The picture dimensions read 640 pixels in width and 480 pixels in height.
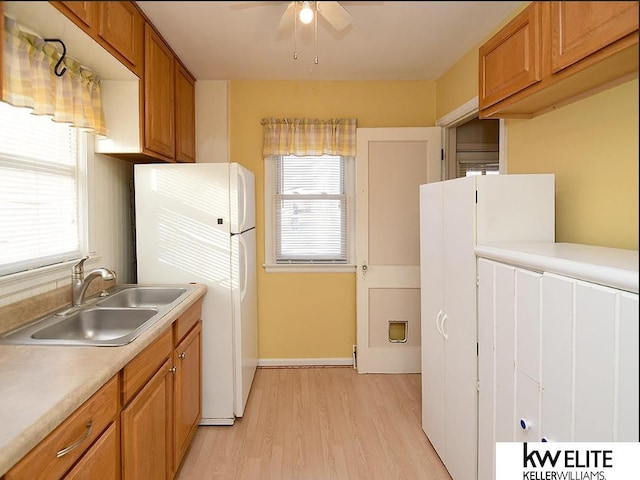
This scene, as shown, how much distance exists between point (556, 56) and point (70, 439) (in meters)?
1.37

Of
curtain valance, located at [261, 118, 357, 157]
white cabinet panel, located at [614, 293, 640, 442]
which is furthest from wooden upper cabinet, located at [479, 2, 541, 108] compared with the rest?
curtain valance, located at [261, 118, 357, 157]

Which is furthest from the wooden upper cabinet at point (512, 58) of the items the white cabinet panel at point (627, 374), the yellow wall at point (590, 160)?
the white cabinet panel at point (627, 374)

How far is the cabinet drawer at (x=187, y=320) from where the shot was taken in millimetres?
1887

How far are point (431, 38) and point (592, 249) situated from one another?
2.46 feet

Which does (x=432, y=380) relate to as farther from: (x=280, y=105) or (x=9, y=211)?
(x=280, y=105)

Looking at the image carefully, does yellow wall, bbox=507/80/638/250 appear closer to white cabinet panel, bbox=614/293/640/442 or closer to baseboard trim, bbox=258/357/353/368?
white cabinet panel, bbox=614/293/640/442

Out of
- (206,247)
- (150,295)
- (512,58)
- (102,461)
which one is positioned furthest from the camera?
(206,247)

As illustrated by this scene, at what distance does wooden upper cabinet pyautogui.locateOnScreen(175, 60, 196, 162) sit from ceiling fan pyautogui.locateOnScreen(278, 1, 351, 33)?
7.11 ft

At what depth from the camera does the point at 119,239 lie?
2396 mm

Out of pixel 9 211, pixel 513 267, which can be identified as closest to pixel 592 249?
pixel 513 267

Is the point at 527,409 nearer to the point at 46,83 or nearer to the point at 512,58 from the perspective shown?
the point at 512,58

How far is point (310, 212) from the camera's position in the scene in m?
Result: 3.29

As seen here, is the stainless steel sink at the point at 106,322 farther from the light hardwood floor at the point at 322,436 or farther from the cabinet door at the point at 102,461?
the light hardwood floor at the point at 322,436

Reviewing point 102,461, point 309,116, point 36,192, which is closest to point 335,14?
point 102,461
